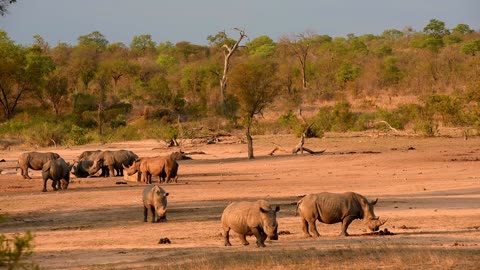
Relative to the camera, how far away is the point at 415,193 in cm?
2830

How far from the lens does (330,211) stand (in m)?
18.8

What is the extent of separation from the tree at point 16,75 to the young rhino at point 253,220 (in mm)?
57566

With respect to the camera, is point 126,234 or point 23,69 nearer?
point 126,234

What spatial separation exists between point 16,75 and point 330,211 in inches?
2318

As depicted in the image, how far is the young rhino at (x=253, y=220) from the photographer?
666 inches

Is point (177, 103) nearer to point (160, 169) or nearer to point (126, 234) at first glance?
point (160, 169)

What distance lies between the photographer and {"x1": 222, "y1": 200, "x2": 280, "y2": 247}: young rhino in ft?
55.5

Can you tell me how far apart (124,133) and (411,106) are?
16.9 meters

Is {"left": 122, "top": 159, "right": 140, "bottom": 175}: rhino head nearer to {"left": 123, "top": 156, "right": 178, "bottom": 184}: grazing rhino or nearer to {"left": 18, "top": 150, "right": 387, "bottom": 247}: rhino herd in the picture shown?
{"left": 123, "top": 156, "right": 178, "bottom": 184}: grazing rhino

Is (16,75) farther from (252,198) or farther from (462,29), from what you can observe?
(462,29)

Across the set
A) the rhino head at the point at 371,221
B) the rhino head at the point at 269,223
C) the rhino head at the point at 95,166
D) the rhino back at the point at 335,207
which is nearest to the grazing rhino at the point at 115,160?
the rhino head at the point at 95,166

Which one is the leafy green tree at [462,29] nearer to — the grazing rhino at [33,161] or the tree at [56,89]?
the tree at [56,89]

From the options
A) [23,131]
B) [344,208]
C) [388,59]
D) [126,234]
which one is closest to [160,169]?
[126,234]

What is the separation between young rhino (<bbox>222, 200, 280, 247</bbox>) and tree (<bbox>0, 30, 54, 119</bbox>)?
57566 mm
